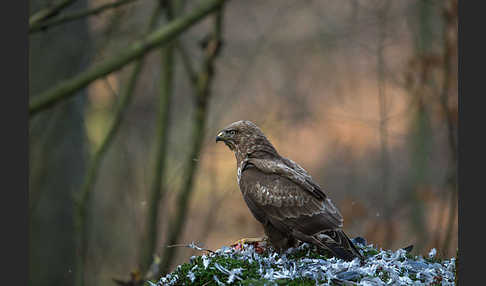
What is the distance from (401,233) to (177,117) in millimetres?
2977

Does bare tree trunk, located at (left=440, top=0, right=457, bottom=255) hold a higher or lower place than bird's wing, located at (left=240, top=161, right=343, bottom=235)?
higher

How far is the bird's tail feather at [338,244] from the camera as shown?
2.76 metres

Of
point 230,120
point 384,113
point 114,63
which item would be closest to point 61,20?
point 114,63

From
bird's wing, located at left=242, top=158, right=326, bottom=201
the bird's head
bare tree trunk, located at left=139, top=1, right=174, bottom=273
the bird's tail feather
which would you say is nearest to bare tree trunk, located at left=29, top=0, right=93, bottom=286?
bare tree trunk, located at left=139, top=1, right=174, bottom=273

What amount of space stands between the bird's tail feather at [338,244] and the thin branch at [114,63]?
1635mm

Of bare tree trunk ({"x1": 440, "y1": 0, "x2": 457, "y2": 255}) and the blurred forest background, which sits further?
the blurred forest background

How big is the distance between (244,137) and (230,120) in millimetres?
3203

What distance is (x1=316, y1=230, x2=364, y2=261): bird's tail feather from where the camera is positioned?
2760mm

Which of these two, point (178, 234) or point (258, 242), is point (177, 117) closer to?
point (178, 234)

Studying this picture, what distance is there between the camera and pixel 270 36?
5.71 metres

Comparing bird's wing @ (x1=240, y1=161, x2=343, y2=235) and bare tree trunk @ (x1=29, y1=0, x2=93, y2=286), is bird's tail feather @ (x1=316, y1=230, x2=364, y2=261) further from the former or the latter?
bare tree trunk @ (x1=29, y1=0, x2=93, y2=286)

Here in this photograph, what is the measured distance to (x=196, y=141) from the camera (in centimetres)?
469

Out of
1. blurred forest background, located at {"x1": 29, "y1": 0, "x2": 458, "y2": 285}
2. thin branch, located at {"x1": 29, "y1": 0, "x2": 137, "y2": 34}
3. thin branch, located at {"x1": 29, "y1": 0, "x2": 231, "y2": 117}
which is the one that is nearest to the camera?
thin branch, located at {"x1": 29, "y1": 0, "x2": 231, "y2": 117}

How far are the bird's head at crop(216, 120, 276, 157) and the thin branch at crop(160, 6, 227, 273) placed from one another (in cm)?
144
